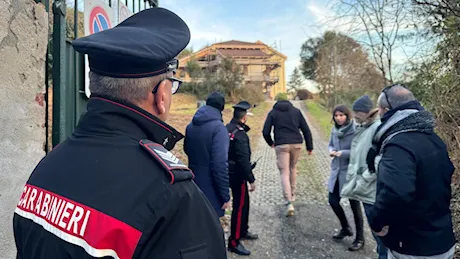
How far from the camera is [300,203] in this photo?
22.9 ft

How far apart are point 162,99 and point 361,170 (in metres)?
3.34

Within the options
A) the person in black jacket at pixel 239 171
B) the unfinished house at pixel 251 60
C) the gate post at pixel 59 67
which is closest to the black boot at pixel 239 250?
the person in black jacket at pixel 239 171

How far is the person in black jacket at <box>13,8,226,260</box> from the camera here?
1107 millimetres

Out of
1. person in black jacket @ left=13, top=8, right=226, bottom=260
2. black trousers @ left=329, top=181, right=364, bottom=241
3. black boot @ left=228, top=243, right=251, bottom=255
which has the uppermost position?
person in black jacket @ left=13, top=8, right=226, bottom=260

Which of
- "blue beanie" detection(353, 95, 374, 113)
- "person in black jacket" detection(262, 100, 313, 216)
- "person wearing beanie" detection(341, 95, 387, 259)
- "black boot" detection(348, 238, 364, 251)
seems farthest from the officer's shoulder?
"person in black jacket" detection(262, 100, 313, 216)

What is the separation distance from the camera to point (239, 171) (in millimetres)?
4707

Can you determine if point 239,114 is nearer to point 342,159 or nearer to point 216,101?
point 216,101

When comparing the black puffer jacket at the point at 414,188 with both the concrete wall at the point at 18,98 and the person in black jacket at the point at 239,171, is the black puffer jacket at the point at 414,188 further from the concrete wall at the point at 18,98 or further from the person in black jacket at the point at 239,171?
the concrete wall at the point at 18,98

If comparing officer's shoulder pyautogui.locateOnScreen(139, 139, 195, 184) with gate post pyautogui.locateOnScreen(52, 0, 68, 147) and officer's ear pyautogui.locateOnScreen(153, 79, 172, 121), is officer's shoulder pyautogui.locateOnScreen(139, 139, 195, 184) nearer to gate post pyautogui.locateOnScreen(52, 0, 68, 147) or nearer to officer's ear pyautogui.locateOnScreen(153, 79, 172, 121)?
officer's ear pyautogui.locateOnScreen(153, 79, 172, 121)

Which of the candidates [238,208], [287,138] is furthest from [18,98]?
[287,138]

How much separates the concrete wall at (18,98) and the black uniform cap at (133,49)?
1271 millimetres

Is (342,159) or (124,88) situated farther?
(342,159)

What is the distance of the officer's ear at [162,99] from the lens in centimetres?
138

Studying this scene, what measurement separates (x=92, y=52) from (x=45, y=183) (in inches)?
18.5
